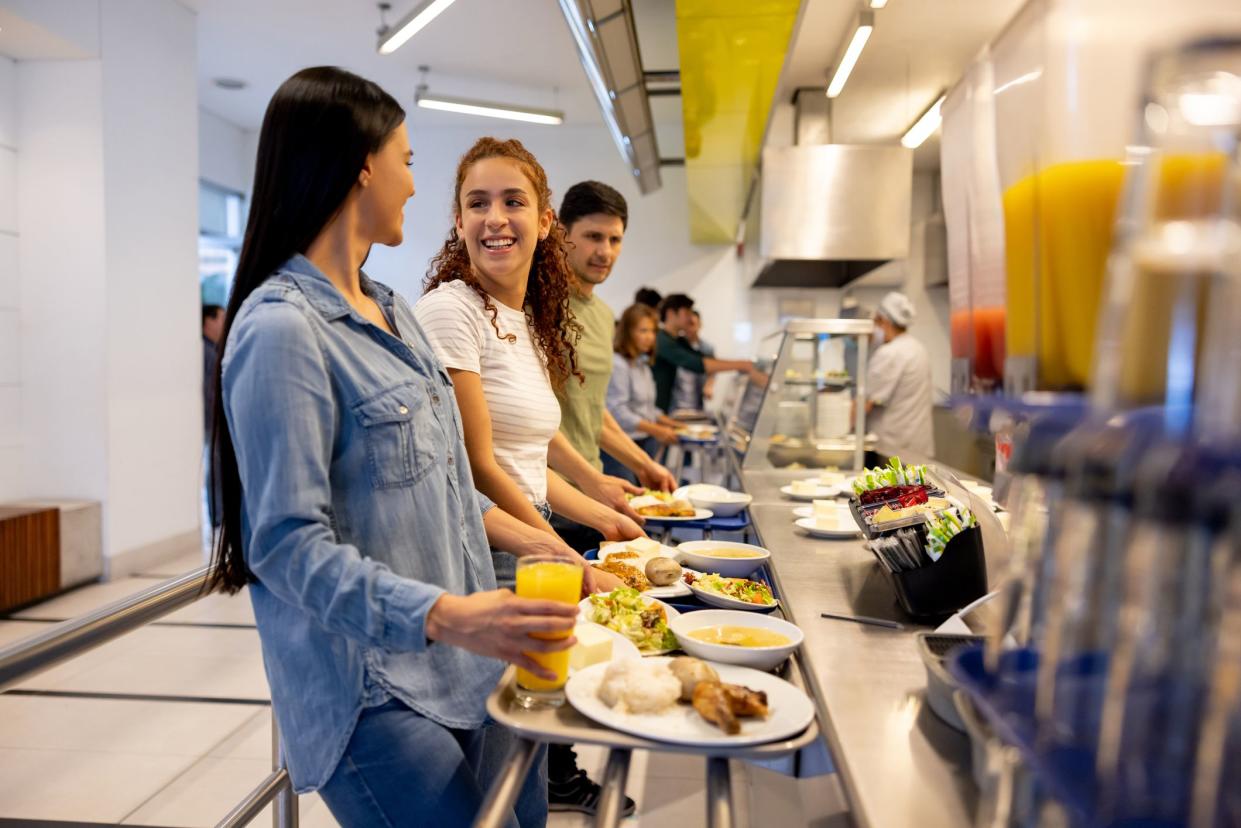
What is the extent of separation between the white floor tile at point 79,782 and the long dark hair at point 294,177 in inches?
76.3

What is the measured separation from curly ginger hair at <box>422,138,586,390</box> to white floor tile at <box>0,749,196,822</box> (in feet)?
6.36

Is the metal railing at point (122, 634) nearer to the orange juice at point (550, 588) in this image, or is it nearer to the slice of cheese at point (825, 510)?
the orange juice at point (550, 588)

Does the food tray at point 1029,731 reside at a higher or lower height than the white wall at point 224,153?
lower

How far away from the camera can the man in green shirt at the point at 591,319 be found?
2.59 metres

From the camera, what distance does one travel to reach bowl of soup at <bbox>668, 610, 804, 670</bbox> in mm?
1267

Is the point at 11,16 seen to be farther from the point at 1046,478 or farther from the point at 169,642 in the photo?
the point at 1046,478

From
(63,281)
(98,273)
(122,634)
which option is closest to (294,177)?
(122,634)

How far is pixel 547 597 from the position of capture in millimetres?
1184

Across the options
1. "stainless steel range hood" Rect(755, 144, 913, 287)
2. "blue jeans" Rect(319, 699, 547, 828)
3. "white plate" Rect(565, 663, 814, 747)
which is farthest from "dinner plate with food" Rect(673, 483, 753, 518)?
"stainless steel range hood" Rect(755, 144, 913, 287)

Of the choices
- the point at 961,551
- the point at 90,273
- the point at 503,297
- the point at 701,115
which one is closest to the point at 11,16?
the point at 90,273

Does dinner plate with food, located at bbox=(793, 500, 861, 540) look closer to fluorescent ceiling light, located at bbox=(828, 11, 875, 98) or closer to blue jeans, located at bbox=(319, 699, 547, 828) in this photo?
blue jeans, located at bbox=(319, 699, 547, 828)

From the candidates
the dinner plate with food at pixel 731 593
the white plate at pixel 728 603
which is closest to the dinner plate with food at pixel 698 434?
the dinner plate with food at pixel 731 593

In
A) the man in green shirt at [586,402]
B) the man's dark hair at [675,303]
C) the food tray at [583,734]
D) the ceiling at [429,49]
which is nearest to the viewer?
the food tray at [583,734]

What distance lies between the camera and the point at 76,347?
16.9 feet
